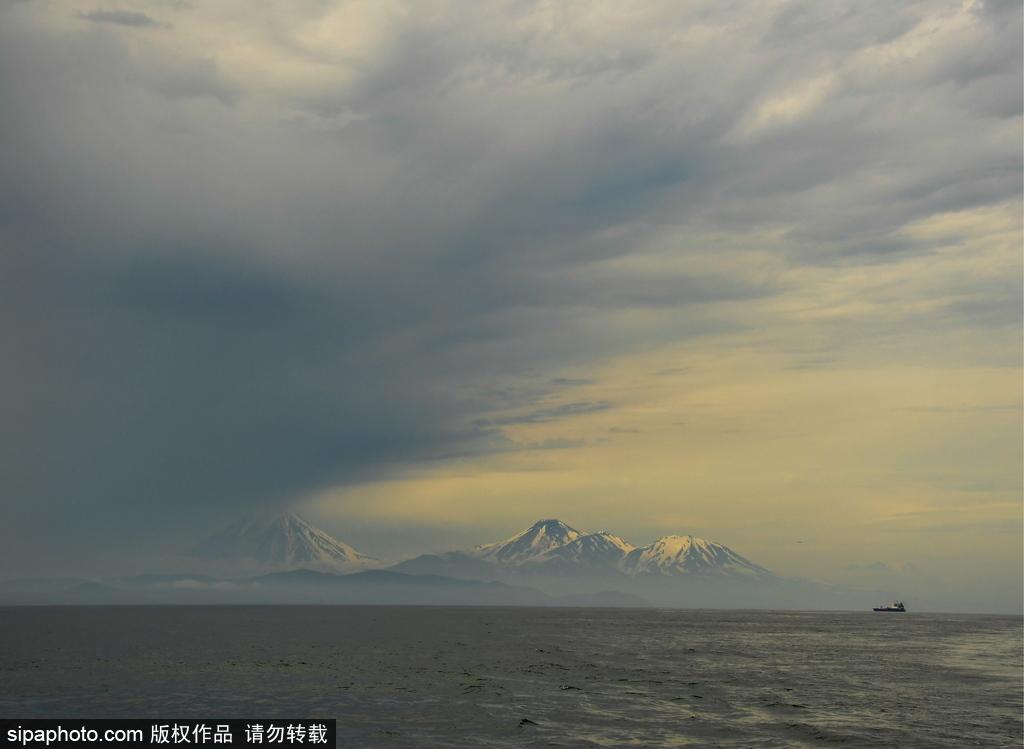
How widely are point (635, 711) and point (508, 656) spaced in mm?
67448

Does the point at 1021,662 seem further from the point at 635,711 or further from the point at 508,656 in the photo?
the point at 635,711

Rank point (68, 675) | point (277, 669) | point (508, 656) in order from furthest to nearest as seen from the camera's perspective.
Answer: point (508, 656)
point (277, 669)
point (68, 675)

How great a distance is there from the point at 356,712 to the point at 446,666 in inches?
1906

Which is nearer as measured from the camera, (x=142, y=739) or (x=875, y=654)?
(x=142, y=739)

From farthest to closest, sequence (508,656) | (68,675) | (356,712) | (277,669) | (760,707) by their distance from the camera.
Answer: (508,656), (277,669), (68,675), (760,707), (356,712)

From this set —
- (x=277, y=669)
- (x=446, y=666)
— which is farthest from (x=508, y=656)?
(x=277, y=669)

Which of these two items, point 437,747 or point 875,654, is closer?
point 437,747

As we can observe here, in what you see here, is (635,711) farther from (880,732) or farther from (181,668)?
(181,668)

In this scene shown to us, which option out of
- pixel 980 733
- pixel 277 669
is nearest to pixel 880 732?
pixel 980 733

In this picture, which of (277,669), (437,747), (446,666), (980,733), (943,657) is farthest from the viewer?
(943,657)

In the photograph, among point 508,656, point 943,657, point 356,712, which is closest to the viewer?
point 356,712

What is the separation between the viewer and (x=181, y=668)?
10925 centimetres

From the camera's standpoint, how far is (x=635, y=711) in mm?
75750

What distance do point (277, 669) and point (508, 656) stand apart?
4379 cm
